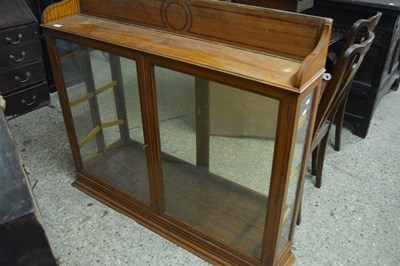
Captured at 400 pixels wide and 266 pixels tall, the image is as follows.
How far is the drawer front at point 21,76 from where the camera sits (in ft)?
7.95

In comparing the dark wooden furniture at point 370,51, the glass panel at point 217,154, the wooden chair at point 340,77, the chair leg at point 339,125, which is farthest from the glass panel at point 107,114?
the dark wooden furniture at point 370,51

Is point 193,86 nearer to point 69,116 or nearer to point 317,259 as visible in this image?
point 69,116

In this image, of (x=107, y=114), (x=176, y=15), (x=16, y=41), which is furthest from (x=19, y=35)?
(x=176, y=15)

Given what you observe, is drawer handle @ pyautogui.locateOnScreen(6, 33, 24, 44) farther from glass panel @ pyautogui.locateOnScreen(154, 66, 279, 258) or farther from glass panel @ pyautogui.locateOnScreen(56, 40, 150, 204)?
glass panel @ pyautogui.locateOnScreen(154, 66, 279, 258)

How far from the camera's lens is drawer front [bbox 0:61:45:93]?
2.42 m

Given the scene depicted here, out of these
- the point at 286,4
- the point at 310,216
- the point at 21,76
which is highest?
the point at 286,4

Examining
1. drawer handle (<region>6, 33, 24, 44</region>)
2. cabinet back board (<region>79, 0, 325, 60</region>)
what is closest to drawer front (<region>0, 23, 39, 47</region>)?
drawer handle (<region>6, 33, 24, 44</region>)

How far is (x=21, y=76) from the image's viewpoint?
8.20 feet

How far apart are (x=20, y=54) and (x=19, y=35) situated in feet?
0.40

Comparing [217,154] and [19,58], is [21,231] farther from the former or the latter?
[19,58]

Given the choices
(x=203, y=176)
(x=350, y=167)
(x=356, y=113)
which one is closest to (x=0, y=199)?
(x=203, y=176)

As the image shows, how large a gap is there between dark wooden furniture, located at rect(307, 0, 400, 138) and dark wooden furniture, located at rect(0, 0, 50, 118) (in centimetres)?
179

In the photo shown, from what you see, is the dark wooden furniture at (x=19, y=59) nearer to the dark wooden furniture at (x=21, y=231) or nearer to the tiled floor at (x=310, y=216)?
the tiled floor at (x=310, y=216)

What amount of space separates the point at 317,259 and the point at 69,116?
1294mm
